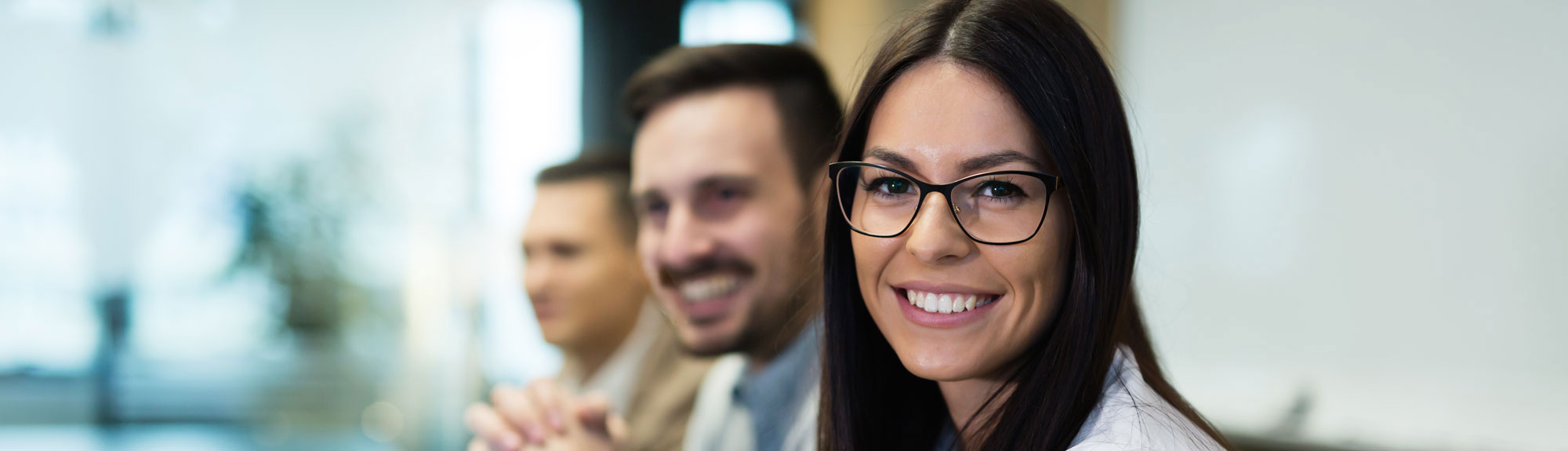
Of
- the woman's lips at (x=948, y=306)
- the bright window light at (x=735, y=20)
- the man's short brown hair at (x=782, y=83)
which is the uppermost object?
the bright window light at (x=735, y=20)

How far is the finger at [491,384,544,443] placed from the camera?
5.34ft

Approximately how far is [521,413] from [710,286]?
36 centimetres

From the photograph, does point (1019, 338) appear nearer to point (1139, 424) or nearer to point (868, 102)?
point (1139, 424)

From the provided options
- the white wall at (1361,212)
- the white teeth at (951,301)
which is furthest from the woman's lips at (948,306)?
the white wall at (1361,212)

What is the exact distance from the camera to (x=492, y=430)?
168cm

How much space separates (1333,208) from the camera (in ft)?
6.79

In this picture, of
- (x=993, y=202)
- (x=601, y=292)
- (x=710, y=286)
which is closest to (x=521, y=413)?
(x=710, y=286)

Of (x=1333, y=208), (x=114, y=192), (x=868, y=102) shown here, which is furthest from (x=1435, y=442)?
(x=114, y=192)

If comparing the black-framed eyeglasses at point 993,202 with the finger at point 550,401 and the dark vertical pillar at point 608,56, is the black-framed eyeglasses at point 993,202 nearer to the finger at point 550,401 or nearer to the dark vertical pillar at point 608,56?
the finger at point 550,401

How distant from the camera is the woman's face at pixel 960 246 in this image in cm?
96

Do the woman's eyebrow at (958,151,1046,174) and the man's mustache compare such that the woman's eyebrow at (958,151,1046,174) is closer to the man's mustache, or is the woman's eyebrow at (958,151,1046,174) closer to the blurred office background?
the man's mustache

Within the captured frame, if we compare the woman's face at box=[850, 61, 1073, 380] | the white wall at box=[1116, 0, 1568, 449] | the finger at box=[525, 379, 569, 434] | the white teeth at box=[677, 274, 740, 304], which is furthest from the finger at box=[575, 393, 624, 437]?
the white wall at box=[1116, 0, 1568, 449]

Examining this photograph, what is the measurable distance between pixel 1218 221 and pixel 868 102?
158cm

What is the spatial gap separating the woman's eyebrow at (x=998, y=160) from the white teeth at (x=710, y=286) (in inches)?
34.3
